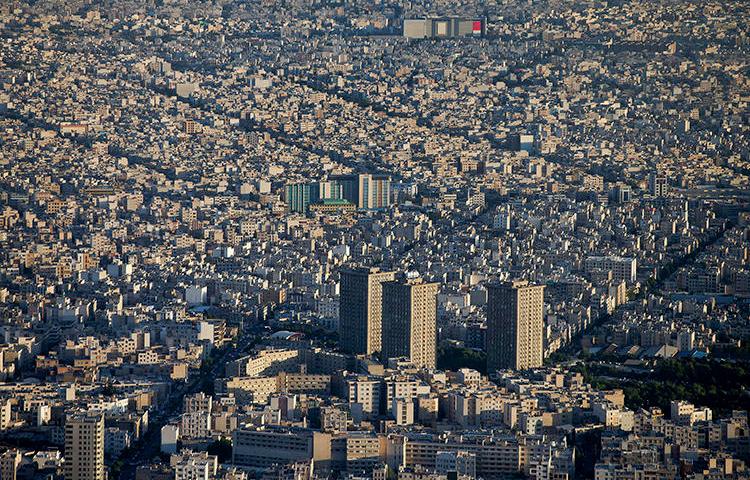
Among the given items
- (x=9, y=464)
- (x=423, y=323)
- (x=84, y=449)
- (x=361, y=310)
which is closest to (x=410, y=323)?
(x=423, y=323)

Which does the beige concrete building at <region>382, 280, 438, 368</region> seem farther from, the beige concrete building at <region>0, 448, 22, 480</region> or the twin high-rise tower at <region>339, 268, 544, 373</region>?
the beige concrete building at <region>0, 448, 22, 480</region>

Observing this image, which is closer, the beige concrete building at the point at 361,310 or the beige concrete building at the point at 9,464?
the beige concrete building at the point at 9,464

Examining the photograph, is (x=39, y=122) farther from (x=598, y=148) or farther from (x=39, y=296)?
(x=39, y=296)

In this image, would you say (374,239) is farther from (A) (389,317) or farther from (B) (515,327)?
(B) (515,327)

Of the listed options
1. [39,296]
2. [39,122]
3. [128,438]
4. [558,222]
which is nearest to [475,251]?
[558,222]

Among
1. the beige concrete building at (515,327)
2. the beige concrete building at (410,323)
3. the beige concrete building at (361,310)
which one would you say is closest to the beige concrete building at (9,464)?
the beige concrete building at (410,323)

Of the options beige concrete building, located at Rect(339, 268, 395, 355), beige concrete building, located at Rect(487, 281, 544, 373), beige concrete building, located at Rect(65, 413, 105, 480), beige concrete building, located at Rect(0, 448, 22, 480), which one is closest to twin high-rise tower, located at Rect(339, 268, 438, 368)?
beige concrete building, located at Rect(339, 268, 395, 355)

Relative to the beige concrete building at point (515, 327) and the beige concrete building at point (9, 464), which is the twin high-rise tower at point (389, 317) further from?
the beige concrete building at point (9, 464)
